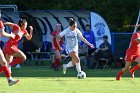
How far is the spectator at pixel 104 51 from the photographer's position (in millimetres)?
29000

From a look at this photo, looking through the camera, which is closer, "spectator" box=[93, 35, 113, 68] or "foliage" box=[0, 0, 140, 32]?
"spectator" box=[93, 35, 113, 68]

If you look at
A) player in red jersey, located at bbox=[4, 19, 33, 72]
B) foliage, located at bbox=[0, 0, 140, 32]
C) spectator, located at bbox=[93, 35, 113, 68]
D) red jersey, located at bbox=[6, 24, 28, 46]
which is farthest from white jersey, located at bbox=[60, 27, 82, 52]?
foliage, located at bbox=[0, 0, 140, 32]

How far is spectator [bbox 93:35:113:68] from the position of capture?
95.1 ft

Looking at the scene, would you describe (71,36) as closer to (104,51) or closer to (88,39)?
(88,39)

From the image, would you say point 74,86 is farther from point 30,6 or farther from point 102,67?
point 30,6

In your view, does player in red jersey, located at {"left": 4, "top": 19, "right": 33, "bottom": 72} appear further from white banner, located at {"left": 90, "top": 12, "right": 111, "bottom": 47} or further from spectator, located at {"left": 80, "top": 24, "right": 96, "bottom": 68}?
white banner, located at {"left": 90, "top": 12, "right": 111, "bottom": 47}

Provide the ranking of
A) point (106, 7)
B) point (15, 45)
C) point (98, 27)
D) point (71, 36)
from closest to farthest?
point (15, 45), point (71, 36), point (98, 27), point (106, 7)

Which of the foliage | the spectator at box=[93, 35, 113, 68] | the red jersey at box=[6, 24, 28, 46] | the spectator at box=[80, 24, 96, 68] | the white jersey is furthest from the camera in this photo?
the foliage

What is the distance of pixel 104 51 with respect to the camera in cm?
2906

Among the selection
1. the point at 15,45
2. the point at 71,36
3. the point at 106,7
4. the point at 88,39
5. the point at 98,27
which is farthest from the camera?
the point at 106,7

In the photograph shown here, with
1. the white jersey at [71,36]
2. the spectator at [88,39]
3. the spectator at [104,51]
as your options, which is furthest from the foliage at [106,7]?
the white jersey at [71,36]

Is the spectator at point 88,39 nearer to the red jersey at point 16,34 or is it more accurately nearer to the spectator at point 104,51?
the spectator at point 104,51

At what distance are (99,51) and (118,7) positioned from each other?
40.7 feet

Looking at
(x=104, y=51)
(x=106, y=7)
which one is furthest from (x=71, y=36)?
(x=106, y=7)
